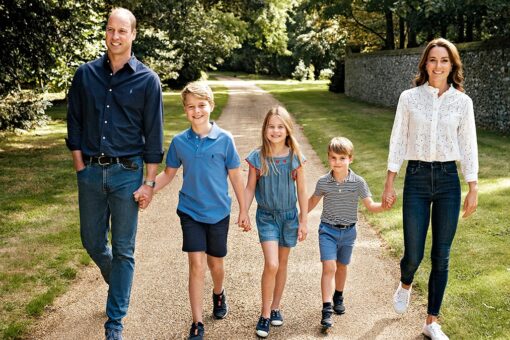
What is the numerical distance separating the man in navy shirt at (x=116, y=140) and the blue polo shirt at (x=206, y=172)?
0.23 metres

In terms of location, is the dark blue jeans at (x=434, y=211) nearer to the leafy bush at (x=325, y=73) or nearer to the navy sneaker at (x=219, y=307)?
the navy sneaker at (x=219, y=307)

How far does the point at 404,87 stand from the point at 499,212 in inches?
611

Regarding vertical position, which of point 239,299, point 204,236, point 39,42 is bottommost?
point 239,299

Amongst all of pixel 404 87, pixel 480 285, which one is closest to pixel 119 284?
pixel 480 285

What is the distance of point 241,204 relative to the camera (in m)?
4.19

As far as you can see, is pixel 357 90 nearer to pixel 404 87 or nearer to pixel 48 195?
pixel 404 87

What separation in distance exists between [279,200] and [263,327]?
942 millimetres

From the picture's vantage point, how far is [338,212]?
4418mm

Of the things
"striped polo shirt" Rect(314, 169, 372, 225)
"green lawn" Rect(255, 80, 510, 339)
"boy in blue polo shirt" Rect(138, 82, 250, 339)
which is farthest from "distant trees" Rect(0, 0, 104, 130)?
"striped polo shirt" Rect(314, 169, 372, 225)

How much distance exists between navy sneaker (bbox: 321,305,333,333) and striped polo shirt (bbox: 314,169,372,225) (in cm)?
67

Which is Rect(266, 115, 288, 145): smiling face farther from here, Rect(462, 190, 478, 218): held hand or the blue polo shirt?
Rect(462, 190, 478, 218): held hand

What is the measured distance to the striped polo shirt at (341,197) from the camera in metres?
4.42

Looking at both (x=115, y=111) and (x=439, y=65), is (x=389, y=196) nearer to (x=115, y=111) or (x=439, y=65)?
(x=439, y=65)

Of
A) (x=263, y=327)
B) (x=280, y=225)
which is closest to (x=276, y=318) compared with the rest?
(x=263, y=327)
